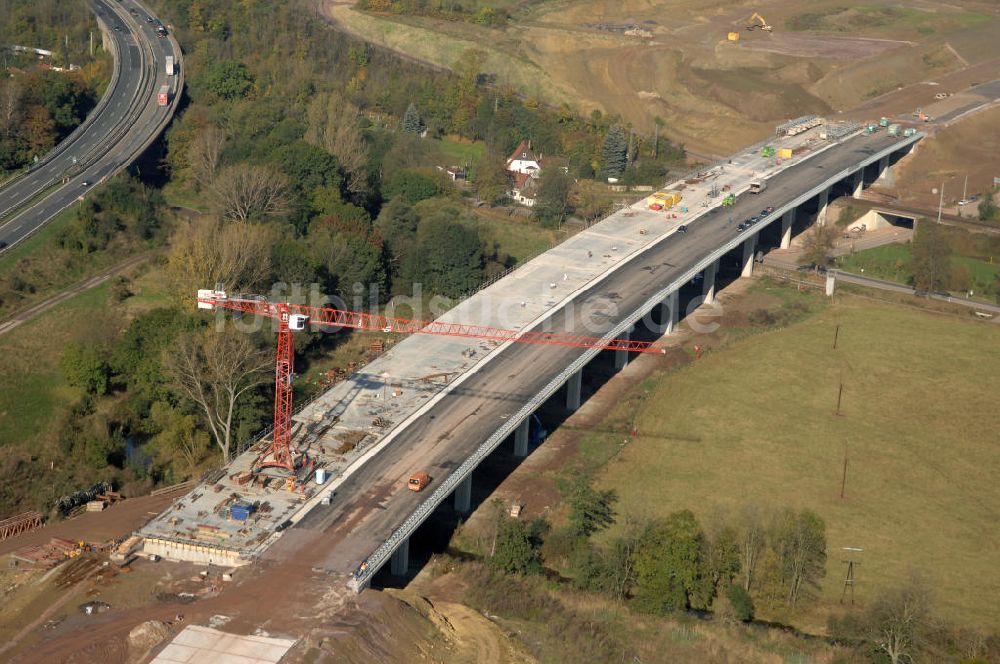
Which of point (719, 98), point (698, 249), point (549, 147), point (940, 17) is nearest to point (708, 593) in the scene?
point (698, 249)

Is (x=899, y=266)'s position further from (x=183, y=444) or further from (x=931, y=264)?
(x=183, y=444)

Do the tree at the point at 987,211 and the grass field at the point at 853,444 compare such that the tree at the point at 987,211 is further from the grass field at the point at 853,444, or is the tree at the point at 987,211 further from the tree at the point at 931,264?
the grass field at the point at 853,444

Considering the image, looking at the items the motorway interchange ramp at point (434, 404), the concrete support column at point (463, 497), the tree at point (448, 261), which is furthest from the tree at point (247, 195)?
the concrete support column at point (463, 497)

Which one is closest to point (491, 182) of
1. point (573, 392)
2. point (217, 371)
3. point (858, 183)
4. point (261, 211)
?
point (261, 211)

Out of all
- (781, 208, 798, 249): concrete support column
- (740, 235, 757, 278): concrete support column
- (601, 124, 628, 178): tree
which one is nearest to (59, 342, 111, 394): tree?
(740, 235, 757, 278): concrete support column

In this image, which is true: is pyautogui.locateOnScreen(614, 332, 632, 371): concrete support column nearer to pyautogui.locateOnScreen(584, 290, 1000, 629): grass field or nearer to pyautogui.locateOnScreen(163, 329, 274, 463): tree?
pyautogui.locateOnScreen(584, 290, 1000, 629): grass field

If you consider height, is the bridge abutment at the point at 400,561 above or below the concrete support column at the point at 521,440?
below
